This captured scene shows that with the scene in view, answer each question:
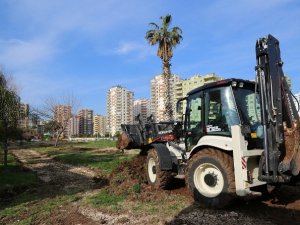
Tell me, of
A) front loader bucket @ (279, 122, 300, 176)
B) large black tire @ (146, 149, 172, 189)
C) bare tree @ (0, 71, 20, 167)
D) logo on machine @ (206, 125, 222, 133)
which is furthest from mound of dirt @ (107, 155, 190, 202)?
bare tree @ (0, 71, 20, 167)

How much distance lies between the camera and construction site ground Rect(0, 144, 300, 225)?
7.54 meters

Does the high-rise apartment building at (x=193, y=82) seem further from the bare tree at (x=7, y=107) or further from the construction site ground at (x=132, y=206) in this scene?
the construction site ground at (x=132, y=206)

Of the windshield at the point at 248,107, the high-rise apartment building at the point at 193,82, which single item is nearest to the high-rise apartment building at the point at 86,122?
the high-rise apartment building at the point at 193,82

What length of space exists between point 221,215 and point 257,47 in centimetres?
388

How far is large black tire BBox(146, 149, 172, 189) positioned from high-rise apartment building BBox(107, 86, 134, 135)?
113m

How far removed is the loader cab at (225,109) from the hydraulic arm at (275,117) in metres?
0.52

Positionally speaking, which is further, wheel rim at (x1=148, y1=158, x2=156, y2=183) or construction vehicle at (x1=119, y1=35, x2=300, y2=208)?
wheel rim at (x1=148, y1=158, x2=156, y2=183)

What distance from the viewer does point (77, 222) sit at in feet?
25.7

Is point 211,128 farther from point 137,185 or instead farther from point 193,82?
point 193,82

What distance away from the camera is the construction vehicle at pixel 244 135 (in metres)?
7.49

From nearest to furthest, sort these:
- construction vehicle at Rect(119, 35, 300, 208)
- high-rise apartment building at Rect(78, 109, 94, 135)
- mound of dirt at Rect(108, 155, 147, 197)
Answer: construction vehicle at Rect(119, 35, 300, 208)
mound of dirt at Rect(108, 155, 147, 197)
high-rise apartment building at Rect(78, 109, 94, 135)

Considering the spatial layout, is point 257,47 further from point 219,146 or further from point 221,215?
point 221,215

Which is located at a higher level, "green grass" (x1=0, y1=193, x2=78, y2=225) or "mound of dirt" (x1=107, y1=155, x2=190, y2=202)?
"mound of dirt" (x1=107, y1=155, x2=190, y2=202)

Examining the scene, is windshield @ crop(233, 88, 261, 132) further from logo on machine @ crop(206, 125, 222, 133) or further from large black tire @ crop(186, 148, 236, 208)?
large black tire @ crop(186, 148, 236, 208)
